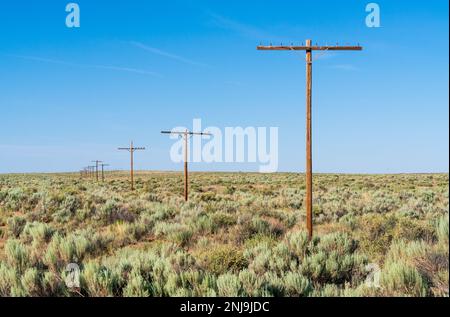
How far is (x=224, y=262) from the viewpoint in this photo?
930 centimetres

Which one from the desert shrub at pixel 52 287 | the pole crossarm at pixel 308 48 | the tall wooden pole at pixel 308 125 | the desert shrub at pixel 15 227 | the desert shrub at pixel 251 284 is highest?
the pole crossarm at pixel 308 48

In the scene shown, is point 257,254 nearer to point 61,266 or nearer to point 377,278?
point 377,278

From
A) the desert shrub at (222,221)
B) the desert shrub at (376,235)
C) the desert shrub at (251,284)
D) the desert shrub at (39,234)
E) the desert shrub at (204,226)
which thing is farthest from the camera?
the desert shrub at (222,221)

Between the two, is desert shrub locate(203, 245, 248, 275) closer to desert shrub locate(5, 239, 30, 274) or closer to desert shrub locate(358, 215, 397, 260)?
desert shrub locate(358, 215, 397, 260)

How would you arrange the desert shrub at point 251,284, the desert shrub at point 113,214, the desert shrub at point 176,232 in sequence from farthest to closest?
the desert shrub at point 113,214
the desert shrub at point 176,232
the desert shrub at point 251,284

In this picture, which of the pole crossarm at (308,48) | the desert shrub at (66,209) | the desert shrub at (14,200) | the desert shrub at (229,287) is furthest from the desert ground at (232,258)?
the pole crossarm at (308,48)

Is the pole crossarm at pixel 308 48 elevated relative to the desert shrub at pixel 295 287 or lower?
elevated

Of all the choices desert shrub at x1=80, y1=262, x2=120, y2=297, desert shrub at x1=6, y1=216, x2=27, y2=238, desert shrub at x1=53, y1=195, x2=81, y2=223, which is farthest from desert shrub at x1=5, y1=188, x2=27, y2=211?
desert shrub at x1=80, y1=262, x2=120, y2=297

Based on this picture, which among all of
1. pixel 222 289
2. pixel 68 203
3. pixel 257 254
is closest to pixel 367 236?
pixel 257 254

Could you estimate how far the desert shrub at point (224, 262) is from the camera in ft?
29.8

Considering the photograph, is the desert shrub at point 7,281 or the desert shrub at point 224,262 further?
the desert shrub at point 224,262

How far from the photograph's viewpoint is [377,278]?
7.68m

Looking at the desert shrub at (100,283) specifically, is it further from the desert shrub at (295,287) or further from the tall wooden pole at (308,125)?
the tall wooden pole at (308,125)
